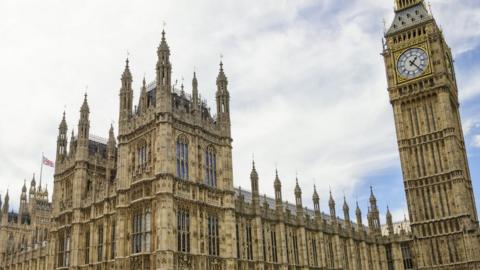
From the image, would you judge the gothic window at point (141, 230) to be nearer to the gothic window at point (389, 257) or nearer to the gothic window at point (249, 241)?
the gothic window at point (249, 241)

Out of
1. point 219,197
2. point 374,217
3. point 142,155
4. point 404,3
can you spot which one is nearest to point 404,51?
point 404,3

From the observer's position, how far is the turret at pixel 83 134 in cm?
6016

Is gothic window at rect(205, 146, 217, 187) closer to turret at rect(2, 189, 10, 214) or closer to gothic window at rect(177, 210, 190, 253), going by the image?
gothic window at rect(177, 210, 190, 253)

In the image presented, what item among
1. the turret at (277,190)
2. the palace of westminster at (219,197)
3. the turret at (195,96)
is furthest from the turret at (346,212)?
the turret at (195,96)

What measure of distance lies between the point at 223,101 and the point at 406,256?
139ft

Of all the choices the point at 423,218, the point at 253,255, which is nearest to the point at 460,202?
the point at 423,218

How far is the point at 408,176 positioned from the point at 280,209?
29.9 metres

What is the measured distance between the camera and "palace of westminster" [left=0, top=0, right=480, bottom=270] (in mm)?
48425

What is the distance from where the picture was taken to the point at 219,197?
5222cm

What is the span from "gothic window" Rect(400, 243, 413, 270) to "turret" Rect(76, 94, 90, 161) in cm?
5008

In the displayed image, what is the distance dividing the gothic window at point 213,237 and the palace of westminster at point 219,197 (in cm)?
11

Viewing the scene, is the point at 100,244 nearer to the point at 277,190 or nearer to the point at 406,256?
the point at 277,190

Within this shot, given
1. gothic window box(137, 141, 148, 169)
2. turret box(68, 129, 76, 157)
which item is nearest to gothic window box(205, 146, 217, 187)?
gothic window box(137, 141, 148, 169)

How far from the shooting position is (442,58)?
83188 mm
